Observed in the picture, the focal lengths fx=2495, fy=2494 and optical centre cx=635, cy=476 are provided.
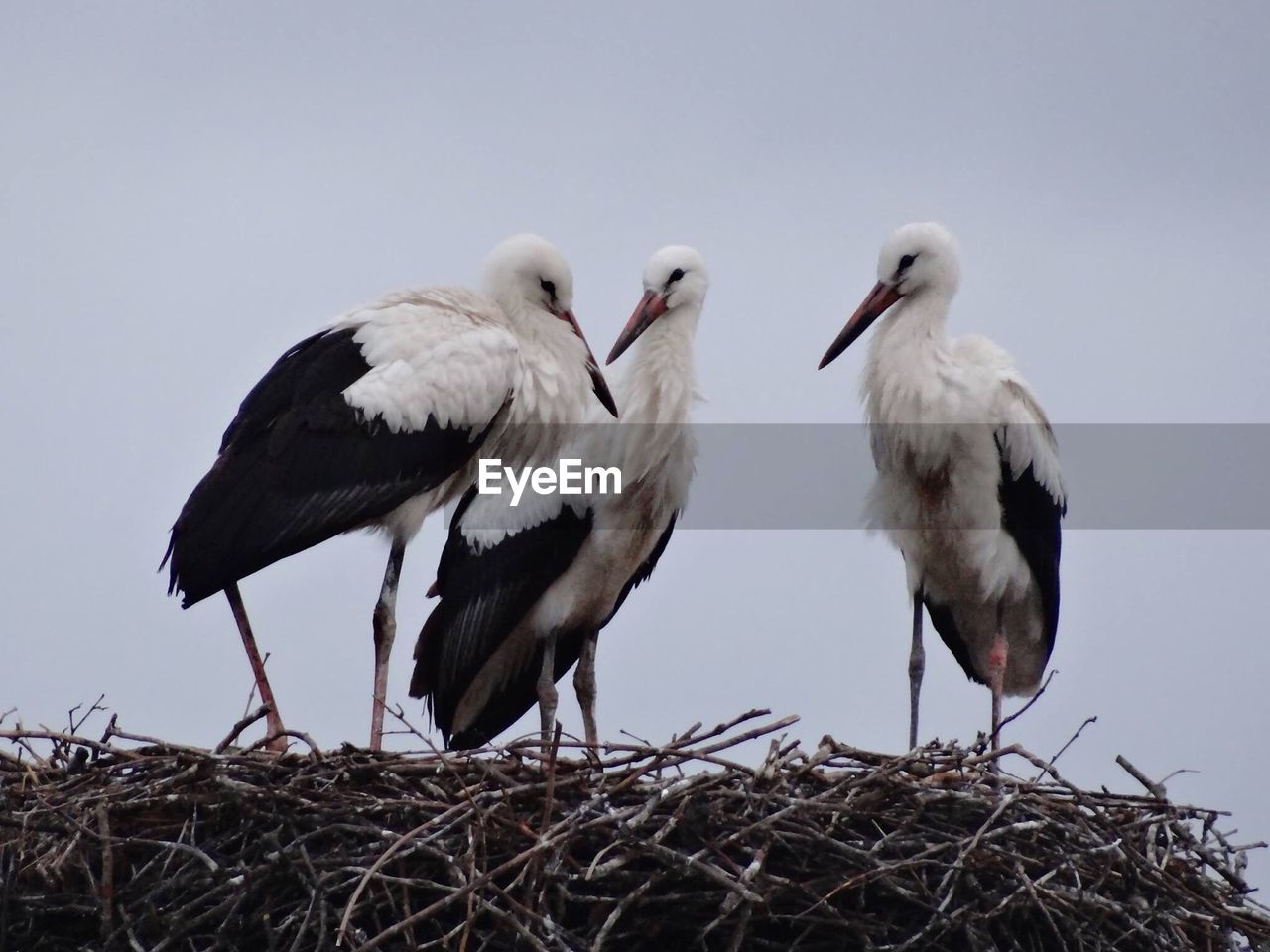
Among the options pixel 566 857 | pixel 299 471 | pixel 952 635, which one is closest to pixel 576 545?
pixel 299 471

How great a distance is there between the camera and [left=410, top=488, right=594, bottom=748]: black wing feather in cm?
710

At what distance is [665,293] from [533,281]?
0.41m

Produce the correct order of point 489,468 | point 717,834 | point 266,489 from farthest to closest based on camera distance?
point 489,468 < point 266,489 < point 717,834

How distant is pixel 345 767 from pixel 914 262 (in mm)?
2659

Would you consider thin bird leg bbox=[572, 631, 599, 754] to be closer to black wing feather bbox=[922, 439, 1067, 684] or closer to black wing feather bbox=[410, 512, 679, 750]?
black wing feather bbox=[410, 512, 679, 750]

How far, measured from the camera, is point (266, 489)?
6.50m

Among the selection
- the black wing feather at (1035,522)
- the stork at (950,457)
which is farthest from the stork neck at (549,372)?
the black wing feather at (1035,522)

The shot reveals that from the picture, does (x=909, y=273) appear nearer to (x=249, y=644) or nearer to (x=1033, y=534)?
(x=1033, y=534)

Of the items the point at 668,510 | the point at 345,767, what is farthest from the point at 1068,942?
the point at 668,510

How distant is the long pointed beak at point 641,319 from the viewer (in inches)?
287

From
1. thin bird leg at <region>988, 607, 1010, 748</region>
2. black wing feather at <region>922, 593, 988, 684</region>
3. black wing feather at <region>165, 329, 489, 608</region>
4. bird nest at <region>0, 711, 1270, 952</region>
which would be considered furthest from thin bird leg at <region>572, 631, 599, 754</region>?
bird nest at <region>0, 711, 1270, 952</region>

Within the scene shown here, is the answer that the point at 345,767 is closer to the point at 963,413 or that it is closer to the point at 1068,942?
the point at 1068,942

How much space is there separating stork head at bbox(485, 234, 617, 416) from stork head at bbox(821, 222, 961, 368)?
31.3 inches

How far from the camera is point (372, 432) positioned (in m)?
6.62
